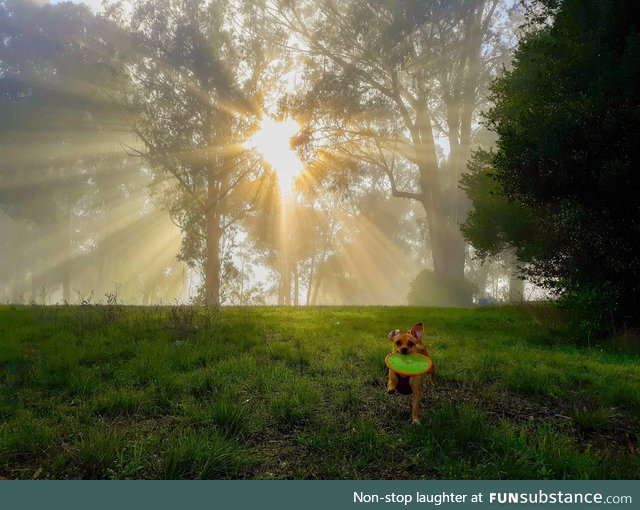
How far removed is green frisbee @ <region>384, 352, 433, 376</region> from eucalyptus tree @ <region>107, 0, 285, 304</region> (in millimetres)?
25424

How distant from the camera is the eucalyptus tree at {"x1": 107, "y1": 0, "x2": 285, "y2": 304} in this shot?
28.5 meters

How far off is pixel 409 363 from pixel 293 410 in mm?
1283

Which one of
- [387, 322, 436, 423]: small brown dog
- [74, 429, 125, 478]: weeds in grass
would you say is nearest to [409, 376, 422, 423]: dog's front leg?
[387, 322, 436, 423]: small brown dog

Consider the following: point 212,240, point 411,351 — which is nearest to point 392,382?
point 411,351

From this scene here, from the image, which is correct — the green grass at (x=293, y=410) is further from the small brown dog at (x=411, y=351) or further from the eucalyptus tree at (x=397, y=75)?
the eucalyptus tree at (x=397, y=75)

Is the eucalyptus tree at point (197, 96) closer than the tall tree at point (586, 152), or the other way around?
the tall tree at point (586, 152)

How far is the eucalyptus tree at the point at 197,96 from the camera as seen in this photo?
93.7 feet

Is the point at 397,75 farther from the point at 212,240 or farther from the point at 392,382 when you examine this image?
the point at 392,382

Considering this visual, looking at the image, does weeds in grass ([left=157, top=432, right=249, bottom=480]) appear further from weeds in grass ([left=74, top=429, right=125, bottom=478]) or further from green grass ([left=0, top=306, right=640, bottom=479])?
weeds in grass ([left=74, top=429, right=125, bottom=478])

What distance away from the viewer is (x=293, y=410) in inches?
169

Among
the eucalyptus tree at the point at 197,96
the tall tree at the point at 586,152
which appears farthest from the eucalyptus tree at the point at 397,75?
the tall tree at the point at 586,152

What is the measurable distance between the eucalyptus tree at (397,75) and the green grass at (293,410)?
64.7 feet

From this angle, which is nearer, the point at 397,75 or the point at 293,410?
the point at 293,410
